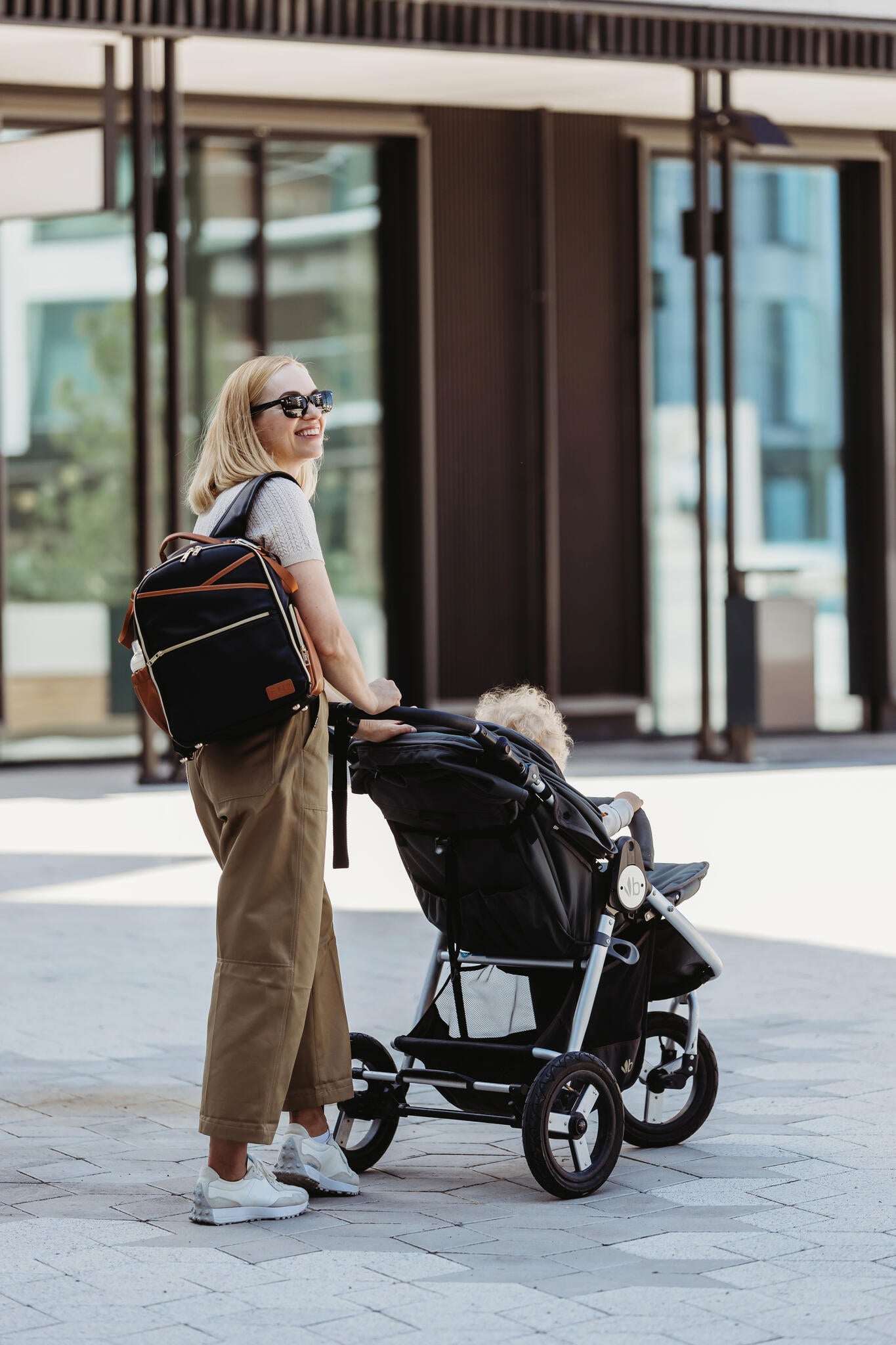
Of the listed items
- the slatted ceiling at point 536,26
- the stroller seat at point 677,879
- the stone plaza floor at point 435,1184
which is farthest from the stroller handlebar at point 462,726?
the slatted ceiling at point 536,26

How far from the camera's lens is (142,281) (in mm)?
12492

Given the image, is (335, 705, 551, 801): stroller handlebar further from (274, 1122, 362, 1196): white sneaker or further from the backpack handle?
(274, 1122, 362, 1196): white sneaker

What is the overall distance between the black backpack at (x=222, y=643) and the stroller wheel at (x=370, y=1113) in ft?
3.32

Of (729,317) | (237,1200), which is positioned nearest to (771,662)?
(729,317)

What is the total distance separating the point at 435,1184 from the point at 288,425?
68.6 inches

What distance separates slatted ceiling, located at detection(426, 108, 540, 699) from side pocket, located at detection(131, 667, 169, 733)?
10.8 m

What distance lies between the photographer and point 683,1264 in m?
4.00

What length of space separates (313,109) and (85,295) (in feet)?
6.88

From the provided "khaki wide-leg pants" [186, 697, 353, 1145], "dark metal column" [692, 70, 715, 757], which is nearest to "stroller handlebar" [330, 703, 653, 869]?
"khaki wide-leg pants" [186, 697, 353, 1145]

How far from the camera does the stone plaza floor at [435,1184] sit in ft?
12.2

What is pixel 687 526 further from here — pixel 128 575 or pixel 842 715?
pixel 128 575

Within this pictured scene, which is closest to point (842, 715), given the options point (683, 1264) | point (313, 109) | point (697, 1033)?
point (313, 109)

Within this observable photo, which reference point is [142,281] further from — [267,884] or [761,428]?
[267,884]

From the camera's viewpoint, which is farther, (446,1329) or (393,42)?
(393,42)
